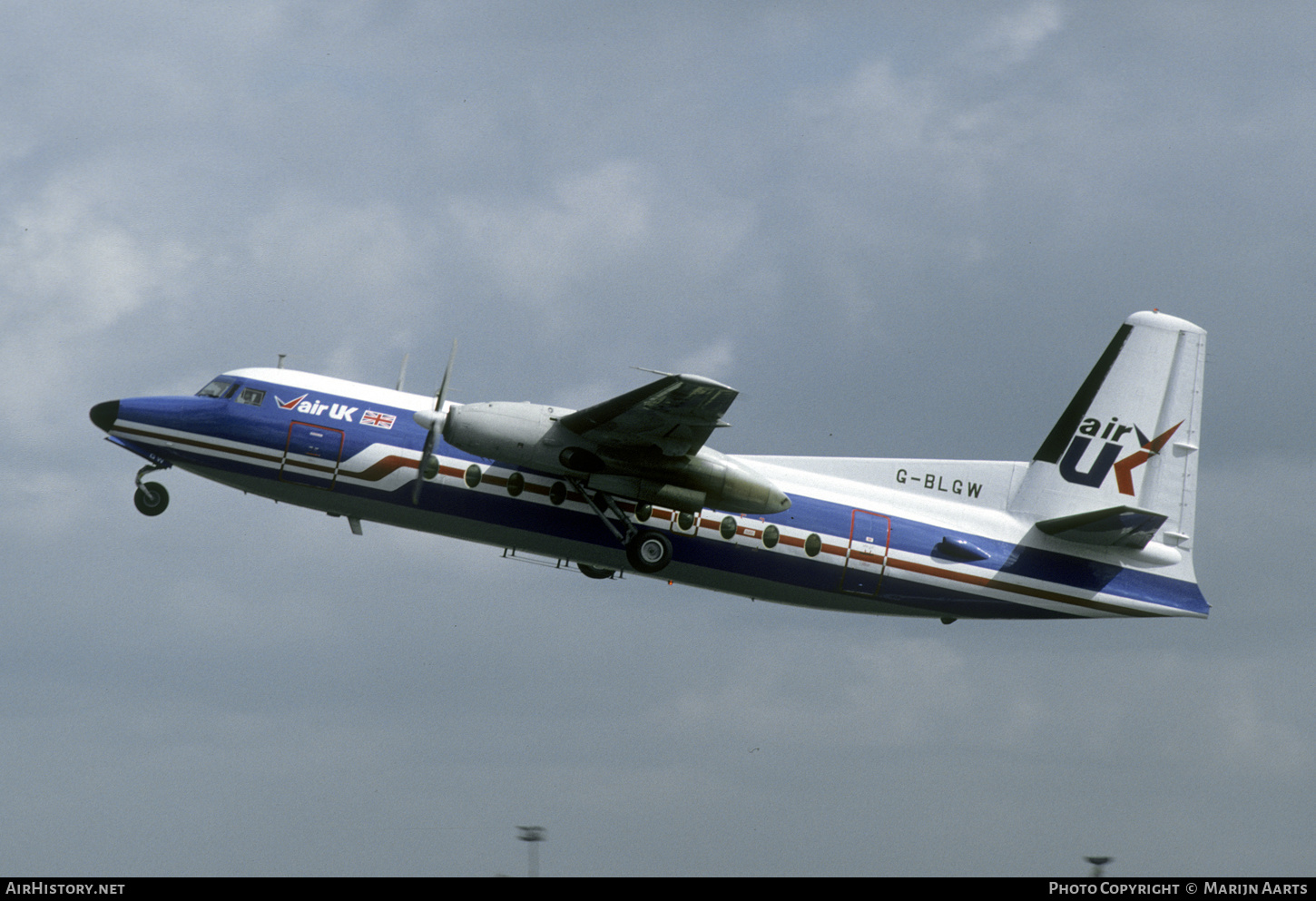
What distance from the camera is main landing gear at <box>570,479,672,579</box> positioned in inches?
958

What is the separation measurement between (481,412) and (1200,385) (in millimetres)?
15110

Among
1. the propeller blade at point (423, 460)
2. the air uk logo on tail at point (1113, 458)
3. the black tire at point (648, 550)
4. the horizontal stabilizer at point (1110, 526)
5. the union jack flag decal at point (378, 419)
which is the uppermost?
the air uk logo on tail at point (1113, 458)

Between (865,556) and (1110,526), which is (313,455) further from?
(1110,526)

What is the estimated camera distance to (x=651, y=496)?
79.0 feet

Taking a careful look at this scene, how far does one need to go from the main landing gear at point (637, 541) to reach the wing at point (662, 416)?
4.32 ft

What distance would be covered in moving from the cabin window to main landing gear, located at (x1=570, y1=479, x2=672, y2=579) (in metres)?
6.54

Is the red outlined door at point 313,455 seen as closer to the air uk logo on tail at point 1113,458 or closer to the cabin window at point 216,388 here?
the cabin window at point 216,388

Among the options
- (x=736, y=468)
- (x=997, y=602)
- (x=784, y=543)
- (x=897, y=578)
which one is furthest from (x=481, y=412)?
(x=997, y=602)

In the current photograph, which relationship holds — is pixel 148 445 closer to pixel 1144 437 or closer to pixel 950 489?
pixel 950 489

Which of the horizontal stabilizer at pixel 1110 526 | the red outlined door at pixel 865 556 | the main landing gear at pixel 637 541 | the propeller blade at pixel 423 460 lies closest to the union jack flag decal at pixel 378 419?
the propeller blade at pixel 423 460

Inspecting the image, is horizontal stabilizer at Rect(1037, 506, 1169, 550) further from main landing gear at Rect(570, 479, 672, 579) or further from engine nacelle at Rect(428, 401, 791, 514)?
main landing gear at Rect(570, 479, 672, 579)

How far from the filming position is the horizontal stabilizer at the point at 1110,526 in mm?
25328

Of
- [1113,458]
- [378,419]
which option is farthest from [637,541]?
[1113,458]

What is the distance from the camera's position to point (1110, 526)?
84.2 feet
